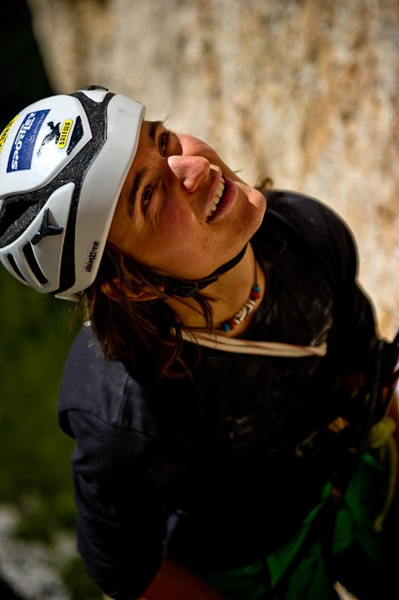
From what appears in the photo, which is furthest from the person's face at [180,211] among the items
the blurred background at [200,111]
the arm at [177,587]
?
the arm at [177,587]

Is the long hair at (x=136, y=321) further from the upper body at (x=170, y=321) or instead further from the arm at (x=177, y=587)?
the arm at (x=177, y=587)

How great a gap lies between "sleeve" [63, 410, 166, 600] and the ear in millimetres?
317

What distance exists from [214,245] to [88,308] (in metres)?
0.39

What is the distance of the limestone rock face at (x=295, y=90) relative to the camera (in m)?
2.67

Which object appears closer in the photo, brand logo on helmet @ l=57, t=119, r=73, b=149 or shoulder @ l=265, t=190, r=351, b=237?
brand logo on helmet @ l=57, t=119, r=73, b=149

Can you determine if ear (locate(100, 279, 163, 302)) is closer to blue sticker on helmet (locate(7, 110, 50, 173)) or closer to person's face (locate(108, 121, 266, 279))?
person's face (locate(108, 121, 266, 279))

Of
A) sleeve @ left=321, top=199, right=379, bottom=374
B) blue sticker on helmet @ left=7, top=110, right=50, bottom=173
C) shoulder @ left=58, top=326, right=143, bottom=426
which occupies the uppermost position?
blue sticker on helmet @ left=7, top=110, right=50, bottom=173

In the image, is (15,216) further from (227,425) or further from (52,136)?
(227,425)

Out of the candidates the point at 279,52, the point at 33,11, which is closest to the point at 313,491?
the point at 279,52

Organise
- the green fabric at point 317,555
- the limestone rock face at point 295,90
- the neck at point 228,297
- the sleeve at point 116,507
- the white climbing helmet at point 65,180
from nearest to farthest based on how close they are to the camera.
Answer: the white climbing helmet at point 65,180 < the sleeve at point 116,507 < the neck at point 228,297 < the green fabric at point 317,555 < the limestone rock face at point 295,90

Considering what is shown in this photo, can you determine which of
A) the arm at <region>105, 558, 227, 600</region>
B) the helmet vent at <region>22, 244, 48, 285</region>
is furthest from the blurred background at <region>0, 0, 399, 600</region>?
the arm at <region>105, 558, 227, 600</region>

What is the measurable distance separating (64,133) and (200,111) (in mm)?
2661

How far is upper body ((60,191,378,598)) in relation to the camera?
1.68 meters

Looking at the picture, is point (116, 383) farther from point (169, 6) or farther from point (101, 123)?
point (169, 6)
